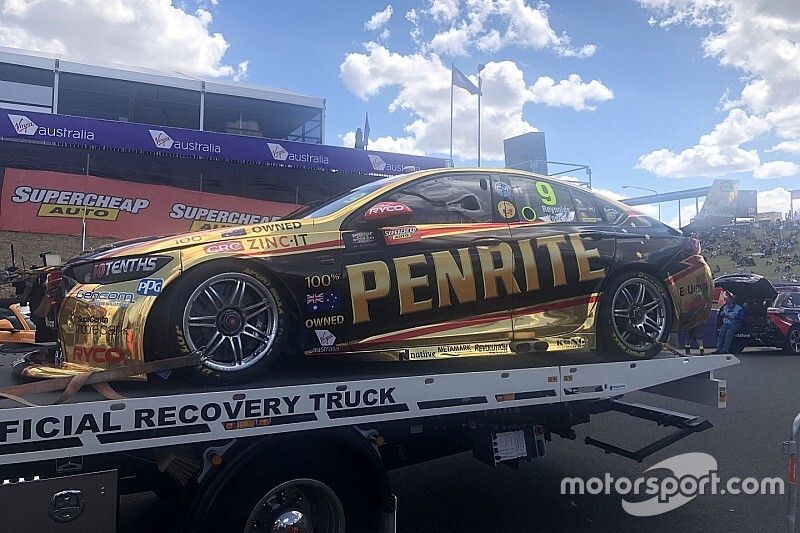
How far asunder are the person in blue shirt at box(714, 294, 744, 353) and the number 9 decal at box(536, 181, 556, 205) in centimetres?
1092

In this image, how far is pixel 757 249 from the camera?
50.9m

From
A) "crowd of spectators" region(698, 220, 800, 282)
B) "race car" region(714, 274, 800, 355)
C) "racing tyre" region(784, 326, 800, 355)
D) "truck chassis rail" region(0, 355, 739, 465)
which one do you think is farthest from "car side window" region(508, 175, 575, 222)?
"crowd of spectators" region(698, 220, 800, 282)

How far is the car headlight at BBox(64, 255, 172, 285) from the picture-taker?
354 centimetres

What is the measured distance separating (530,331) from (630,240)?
121cm

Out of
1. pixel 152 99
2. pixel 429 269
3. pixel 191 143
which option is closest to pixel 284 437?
pixel 429 269

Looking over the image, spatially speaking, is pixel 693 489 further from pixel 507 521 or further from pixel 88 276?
pixel 88 276

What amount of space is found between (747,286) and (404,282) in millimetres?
12238

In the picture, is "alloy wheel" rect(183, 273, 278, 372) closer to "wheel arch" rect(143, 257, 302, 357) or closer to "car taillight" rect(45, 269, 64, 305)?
"wheel arch" rect(143, 257, 302, 357)

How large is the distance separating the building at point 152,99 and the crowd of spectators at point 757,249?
80.9 ft

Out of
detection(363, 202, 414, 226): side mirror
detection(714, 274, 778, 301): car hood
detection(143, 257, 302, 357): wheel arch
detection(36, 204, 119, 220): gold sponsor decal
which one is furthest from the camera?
detection(36, 204, 119, 220): gold sponsor decal

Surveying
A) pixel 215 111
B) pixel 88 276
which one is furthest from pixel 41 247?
pixel 88 276

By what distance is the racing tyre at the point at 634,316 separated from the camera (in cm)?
488

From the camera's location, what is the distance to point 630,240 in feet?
16.7

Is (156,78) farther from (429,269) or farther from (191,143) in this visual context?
(429,269)
